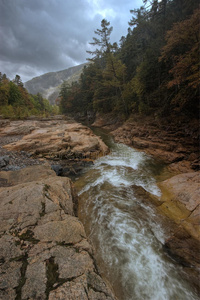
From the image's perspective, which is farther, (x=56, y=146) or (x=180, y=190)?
(x=56, y=146)

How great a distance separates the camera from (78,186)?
20.7 feet

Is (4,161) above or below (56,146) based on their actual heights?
below

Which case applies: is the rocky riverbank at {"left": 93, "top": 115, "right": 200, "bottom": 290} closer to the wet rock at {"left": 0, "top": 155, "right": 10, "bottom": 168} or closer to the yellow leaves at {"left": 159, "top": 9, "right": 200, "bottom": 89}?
the yellow leaves at {"left": 159, "top": 9, "right": 200, "bottom": 89}

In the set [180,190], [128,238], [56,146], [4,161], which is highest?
[56,146]

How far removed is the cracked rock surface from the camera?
1.48 meters

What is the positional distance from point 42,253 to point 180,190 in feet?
16.5

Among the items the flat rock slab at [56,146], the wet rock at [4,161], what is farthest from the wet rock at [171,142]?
the wet rock at [4,161]

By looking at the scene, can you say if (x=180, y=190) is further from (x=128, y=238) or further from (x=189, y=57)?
(x=189, y=57)

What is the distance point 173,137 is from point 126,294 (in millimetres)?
9633

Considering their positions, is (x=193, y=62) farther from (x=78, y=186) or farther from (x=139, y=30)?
(x=139, y=30)

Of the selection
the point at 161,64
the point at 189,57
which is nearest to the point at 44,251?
the point at 189,57

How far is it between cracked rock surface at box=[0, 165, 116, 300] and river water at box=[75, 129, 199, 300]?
1424 millimetres

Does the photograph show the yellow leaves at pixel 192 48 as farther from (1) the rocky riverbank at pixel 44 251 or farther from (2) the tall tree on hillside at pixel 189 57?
(1) the rocky riverbank at pixel 44 251

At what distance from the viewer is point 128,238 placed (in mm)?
3678
